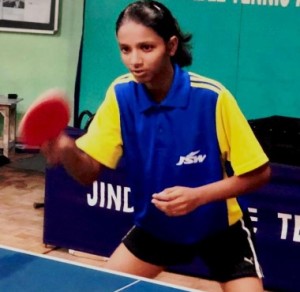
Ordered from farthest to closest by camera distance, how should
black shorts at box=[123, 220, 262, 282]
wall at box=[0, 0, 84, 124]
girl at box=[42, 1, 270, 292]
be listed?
wall at box=[0, 0, 84, 124]
black shorts at box=[123, 220, 262, 282]
girl at box=[42, 1, 270, 292]

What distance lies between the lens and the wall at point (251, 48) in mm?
5004

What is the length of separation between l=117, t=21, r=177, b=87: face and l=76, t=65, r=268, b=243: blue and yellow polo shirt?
13 centimetres

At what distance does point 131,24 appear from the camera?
180cm

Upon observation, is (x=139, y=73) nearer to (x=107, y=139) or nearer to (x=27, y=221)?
(x=107, y=139)

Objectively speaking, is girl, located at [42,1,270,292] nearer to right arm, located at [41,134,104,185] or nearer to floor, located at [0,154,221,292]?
right arm, located at [41,134,104,185]

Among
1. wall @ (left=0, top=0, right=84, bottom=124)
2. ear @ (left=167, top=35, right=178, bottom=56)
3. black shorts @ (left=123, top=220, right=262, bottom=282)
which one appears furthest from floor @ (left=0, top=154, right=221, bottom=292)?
ear @ (left=167, top=35, right=178, bottom=56)

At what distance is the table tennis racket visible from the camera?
1.75 m

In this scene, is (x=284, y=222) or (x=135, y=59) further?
(x=284, y=222)

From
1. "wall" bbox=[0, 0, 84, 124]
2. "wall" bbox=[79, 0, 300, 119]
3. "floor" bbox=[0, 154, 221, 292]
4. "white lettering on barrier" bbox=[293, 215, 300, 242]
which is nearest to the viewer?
"white lettering on barrier" bbox=[293, 215, 300, 242]

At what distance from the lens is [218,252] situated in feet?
6.57

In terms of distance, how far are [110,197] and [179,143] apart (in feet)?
5.81

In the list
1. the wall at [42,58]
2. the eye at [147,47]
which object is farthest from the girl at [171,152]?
the wall at [42,58]

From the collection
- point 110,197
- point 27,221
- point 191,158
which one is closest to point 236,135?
point 191,158

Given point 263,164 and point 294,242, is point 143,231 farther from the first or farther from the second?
point 294,242
